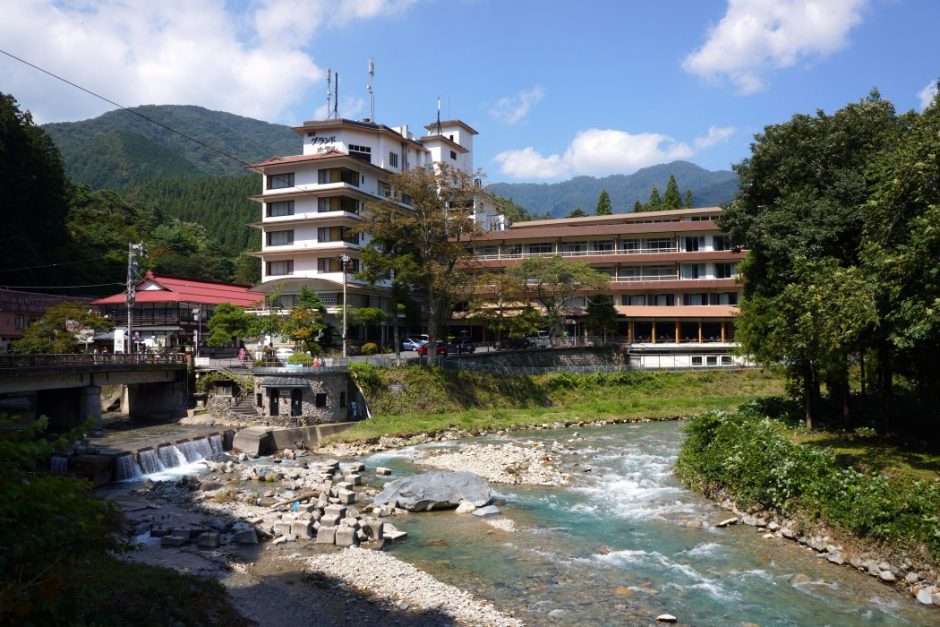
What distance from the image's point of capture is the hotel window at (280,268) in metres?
51.1

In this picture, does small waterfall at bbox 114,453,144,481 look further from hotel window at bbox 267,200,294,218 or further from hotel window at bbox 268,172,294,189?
hotel window at bbox 268,172,294,189

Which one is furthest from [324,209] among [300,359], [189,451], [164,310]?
[189,451]

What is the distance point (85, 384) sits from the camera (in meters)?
31.7

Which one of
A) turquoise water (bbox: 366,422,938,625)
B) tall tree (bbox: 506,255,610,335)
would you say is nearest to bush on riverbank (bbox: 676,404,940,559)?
turquoise water (bbox: 366,422,938,625)

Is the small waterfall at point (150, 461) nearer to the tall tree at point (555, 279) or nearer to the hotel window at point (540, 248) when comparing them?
the tall tree at point (555, 279)

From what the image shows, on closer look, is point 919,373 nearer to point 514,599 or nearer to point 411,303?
point 514,599

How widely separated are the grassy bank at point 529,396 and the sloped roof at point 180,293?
18.7 metres

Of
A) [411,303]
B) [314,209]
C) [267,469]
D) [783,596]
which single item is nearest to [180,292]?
[314,209]

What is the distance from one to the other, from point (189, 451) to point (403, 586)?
18.9 m

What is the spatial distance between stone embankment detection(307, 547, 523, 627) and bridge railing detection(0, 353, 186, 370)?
66.5 ft

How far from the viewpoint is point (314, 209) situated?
4994 centimetres

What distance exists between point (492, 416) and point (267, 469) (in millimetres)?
16267

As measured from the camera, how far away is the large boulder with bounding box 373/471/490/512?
829 inches

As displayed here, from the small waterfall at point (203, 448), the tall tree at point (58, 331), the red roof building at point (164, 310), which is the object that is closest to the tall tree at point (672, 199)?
the red roof building at point (164, 310)
